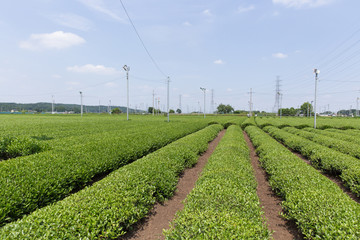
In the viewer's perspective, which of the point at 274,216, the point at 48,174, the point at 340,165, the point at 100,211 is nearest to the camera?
the point at 100,211

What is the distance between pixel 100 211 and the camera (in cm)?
390

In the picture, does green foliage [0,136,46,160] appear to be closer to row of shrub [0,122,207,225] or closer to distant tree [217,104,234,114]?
row of shrub [0,122,207,225]

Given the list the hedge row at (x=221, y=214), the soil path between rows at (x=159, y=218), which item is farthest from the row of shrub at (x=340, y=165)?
the soil path between rows at (x=159, y=218)

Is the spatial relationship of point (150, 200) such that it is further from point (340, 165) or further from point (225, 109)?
point (225, 109)

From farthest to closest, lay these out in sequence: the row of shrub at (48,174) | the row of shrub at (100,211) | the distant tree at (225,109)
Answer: the distant tree at (225,109) < the row of shrub at (48,174) < the row of shrub at (100,211)

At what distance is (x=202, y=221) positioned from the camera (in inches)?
137

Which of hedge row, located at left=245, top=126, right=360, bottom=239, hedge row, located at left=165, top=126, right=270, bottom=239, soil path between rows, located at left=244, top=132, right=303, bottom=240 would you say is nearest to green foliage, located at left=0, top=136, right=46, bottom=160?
hedge row, located at left=165, top=126, right=270, bottom=239

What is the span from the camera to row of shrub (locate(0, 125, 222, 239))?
10.4 ft

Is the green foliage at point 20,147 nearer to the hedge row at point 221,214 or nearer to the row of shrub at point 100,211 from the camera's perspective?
the row of shrub at point 100,211

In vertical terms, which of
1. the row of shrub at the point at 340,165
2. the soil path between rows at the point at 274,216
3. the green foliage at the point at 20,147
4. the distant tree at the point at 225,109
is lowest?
the soil path between rows at the point at 274,216

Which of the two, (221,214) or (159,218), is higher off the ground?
(221,214)

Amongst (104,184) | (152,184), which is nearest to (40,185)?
(104,184)

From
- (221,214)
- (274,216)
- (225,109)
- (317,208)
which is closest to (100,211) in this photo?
(221,214)

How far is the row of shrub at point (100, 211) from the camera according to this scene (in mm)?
3156
